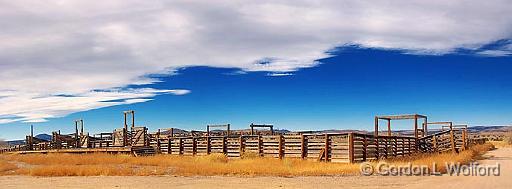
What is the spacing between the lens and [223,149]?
29.6 m

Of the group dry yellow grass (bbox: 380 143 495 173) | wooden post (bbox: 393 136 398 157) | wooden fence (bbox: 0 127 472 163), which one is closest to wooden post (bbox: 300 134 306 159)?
wooden fence (bbox: 0 127 472 163)

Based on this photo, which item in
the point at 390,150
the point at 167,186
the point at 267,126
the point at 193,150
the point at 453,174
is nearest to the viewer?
the point at 167,186

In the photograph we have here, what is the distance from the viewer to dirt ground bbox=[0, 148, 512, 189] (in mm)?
14148

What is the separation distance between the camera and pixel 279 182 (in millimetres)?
15328

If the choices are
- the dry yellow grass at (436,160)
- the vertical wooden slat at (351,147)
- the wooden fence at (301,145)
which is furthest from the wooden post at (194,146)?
the dry yellow grass at (436,160)

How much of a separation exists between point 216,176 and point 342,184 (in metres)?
4.91

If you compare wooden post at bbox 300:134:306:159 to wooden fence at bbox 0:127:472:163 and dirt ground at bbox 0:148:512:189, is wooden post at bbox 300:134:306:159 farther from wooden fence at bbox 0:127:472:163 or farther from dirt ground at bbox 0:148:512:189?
dirt ground at bbox 0:148:512:189

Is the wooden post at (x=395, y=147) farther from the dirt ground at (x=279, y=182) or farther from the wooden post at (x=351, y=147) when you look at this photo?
the dirt ground at (x=279, y=182)

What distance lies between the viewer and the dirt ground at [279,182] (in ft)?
46.4

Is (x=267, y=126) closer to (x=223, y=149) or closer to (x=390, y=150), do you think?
(x=223, y=149)

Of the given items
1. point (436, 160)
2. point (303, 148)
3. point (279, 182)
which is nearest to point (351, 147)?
point (303, 148)

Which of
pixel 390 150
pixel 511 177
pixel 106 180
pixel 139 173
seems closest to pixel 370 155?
pixel 390 150

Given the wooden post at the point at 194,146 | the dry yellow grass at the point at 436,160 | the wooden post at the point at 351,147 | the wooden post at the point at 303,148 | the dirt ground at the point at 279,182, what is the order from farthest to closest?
the wooden post at the point at 194,146, the wooden post at the point at 303,148, the wooden post at the point at 351,147, the dry yellow grass at the point at 436,160, the dirt ground at the point at 279,182

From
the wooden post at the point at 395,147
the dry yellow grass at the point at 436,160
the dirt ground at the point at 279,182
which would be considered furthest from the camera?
the wooden post at the point at 395,147
